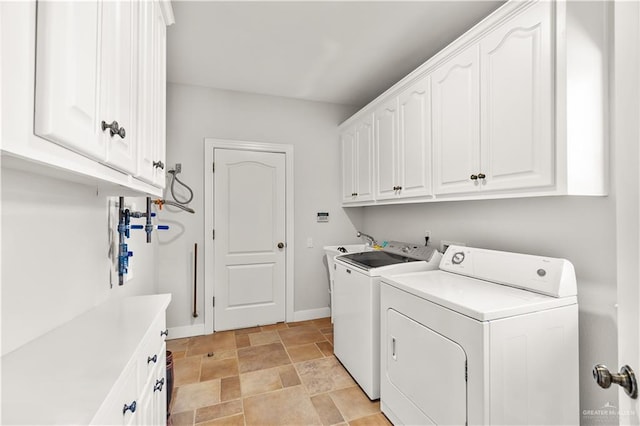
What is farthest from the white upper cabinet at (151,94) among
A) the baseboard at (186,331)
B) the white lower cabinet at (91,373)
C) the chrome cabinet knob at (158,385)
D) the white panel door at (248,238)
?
the baseboard at (186,331)

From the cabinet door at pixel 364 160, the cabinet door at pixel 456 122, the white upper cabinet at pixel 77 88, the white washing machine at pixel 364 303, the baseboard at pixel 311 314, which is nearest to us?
the white upper cabinet at pixel 77 88

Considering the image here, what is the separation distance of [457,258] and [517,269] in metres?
0.42

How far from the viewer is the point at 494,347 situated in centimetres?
122

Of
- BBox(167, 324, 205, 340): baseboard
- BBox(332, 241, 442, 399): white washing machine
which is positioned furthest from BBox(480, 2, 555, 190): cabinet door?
BBox(167, 324, 205, 340): baseboard

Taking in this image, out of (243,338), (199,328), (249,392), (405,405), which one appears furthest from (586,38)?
(199,328)

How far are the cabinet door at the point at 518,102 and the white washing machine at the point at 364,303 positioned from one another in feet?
2.80

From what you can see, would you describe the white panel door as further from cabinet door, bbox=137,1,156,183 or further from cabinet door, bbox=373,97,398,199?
cabinet door, bbox=137,1,156,183

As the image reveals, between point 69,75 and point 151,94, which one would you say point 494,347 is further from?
point 151,94

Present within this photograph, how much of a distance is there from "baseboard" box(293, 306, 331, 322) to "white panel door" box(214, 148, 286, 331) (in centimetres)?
18

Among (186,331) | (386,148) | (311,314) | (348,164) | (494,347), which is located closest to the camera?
(494,347)

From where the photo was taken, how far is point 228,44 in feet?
7.79

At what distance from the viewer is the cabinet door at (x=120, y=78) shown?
2.71 ft

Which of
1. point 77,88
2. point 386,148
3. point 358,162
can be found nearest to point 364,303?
point 386,148

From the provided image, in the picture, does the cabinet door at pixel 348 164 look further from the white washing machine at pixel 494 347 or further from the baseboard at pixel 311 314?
the white washing machine at pixel 494 347
